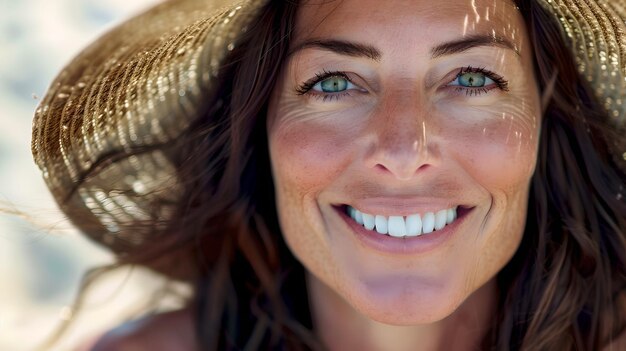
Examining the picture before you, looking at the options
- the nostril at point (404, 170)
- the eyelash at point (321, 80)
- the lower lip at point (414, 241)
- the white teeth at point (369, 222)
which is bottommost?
the lower lip at point (414, 241)

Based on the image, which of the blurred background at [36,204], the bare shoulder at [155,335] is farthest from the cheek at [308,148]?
the blurred background at [36,204]

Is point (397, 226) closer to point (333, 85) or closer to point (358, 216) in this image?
point (358, 216)

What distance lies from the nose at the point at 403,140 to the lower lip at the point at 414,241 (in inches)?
7.2

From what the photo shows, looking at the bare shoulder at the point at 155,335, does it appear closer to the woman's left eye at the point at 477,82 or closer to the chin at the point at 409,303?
the chin at the point at 409,303

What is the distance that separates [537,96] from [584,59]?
0.17 metres

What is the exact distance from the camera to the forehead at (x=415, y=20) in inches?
84.7

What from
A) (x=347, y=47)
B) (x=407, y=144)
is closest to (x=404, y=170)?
(x=407, y=144)

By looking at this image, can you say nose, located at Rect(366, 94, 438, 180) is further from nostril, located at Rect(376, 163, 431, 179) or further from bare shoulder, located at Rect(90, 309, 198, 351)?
bare shoulder, located at Rect(90, 309, 198, 351)

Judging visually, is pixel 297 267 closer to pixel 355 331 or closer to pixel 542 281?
pixel 355 331

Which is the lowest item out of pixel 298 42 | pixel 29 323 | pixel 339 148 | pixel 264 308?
pixel 29 323

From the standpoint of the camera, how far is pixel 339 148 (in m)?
2.25

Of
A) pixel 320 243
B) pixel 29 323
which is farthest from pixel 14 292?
pixel 320 243

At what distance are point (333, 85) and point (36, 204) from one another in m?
2.08

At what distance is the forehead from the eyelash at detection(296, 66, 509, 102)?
0.28ft
